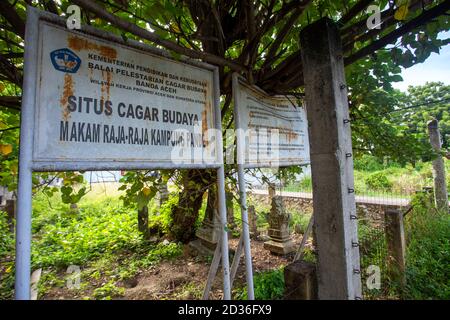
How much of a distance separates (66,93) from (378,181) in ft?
47.2

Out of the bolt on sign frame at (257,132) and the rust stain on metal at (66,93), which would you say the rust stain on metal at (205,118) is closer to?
the bolt on sign frame at (257,132)

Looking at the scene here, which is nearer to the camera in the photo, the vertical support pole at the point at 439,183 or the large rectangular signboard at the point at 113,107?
the large rectangular signboard at the point at 113,107

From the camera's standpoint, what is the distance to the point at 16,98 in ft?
7.66

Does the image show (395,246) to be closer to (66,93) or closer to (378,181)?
(66,93)

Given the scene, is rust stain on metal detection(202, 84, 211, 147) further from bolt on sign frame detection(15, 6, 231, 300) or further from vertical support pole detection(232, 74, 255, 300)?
vertical support pole detection(232, 74, 255, 300)

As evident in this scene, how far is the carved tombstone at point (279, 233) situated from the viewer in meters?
4.93

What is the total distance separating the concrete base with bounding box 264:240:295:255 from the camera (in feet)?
16.0

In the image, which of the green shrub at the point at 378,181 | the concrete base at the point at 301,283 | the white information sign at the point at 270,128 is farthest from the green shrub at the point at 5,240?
the green shrub at the point at 378,181

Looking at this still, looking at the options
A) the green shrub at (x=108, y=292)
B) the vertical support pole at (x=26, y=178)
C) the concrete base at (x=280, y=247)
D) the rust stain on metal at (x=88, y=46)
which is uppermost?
the rust stain on metal at (x=88, y=46)

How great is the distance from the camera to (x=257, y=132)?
8.41 ft

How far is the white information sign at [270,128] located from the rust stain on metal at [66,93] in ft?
4.34

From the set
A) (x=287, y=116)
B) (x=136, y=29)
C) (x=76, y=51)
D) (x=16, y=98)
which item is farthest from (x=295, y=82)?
(x=16, y=98)

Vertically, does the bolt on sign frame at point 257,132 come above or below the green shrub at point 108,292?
above

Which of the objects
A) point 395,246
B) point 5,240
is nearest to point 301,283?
point 395,246
